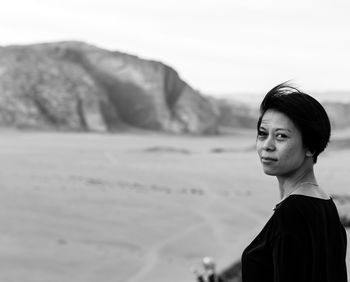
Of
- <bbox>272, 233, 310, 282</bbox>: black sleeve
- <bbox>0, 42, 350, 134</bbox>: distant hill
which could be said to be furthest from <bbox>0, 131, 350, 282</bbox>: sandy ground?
<bbox>0, 42, 350, 134</bbox>: distant hill

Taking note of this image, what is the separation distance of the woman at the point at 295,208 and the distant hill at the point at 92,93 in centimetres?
3790

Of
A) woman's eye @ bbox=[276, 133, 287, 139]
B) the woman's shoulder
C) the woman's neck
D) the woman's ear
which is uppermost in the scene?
woman's eye @ bbox=[276, 133, 287, 139]

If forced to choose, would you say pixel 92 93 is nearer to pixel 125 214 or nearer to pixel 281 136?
pixel 125 214

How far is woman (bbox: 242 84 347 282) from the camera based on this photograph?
4.03 ft

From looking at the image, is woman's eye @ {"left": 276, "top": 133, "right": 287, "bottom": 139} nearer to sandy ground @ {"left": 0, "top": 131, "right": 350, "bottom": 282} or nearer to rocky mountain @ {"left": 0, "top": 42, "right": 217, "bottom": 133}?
sandy ground @ {"left": 0, "top": 131, "right": 350, "bottom": 282}

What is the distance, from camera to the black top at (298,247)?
1219mm

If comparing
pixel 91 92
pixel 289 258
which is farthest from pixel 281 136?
pixel 91 92

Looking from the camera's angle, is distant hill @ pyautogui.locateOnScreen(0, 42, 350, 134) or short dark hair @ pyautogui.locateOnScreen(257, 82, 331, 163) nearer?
short dark hair @ pyautogui.locateOnScreen(257, 82, 331, 163)

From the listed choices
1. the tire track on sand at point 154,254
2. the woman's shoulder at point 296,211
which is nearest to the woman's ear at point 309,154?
the woman's shoulder at point 296,211

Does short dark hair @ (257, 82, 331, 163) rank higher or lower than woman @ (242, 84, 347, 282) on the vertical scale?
higher

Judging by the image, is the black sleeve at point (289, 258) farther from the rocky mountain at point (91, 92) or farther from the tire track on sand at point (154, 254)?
the rocky mountain at point (91, 92)

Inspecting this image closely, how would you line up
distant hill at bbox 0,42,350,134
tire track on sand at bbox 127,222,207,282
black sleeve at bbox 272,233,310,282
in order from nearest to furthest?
black sleeve at bbox 272,233,310,282, tire track on sand at bbox 127,222,207,282, distant hill at bbox 0,42,350,134

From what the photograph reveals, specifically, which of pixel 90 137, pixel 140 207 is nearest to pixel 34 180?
pixel 140 207

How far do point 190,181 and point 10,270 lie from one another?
990 centimetres
